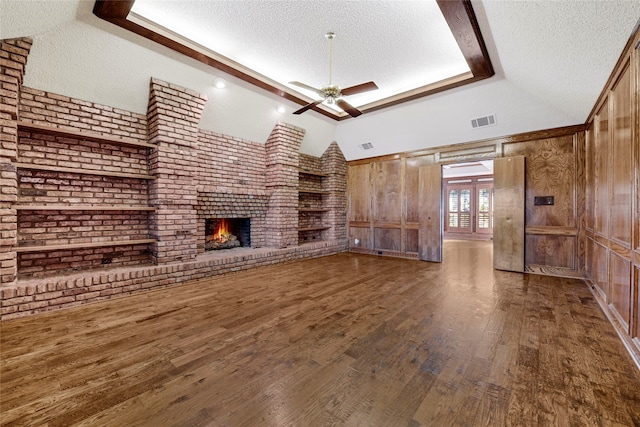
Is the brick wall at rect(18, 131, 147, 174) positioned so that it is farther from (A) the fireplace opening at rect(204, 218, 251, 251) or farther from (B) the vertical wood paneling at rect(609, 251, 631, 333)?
(B) the vertical wood paneling at rect(609, 251, 631, 333)

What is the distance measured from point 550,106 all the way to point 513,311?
11.1 ft

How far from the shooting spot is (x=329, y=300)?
3.36 metres

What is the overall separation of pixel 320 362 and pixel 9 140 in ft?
12.9

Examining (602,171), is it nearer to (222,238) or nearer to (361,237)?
(361,237)

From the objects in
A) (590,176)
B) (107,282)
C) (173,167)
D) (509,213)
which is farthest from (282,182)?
(590,176)

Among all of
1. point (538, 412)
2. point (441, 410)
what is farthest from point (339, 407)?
point (538, 412)

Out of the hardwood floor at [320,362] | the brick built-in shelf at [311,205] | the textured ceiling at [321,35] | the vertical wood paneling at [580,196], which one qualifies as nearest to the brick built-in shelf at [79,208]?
the hardwood floor at [320,362]

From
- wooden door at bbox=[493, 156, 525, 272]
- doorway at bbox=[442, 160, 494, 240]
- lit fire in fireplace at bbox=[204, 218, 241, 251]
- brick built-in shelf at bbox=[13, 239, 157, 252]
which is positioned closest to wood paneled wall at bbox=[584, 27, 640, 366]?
wooden door at bbox=[493, 156, 525, 272]

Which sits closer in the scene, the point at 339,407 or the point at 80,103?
the point at 339,407

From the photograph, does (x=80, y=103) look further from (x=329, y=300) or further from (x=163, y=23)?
(x=329, y=300)

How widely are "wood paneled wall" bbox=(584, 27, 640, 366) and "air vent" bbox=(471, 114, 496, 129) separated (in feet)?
4.30

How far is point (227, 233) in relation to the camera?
590 cm

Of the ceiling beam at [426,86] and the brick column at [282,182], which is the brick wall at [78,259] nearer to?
the brick column at [282,182]

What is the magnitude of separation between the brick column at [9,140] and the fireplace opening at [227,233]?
8.60 ft
